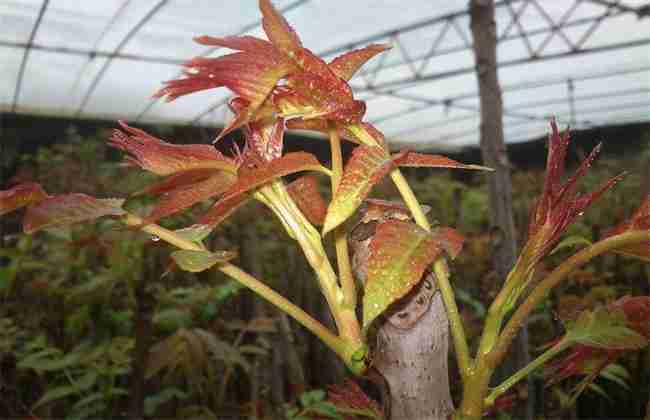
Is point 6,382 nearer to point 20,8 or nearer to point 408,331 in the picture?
point 408,331

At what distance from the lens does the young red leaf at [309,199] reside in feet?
1.63

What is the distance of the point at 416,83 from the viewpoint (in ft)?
25.5

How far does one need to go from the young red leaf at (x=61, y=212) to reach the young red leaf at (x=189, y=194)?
0.15ft

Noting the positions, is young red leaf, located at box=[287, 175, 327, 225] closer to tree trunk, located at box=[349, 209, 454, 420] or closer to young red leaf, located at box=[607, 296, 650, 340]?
tree trunk, located at box=[349, 209, 454, 420]

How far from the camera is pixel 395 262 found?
0.34m

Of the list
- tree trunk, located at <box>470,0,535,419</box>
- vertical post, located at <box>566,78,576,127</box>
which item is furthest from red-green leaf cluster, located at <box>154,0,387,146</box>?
vertical post, located at <box>566,78,576,127</box>

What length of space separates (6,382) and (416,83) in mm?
7181

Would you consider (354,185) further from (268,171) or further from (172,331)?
(172,331)

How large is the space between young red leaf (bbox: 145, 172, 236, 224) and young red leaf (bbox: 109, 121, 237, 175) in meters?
0.02

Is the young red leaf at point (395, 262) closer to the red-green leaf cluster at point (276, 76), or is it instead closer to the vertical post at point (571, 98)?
the red-green leaf cluster at point (276, 76)

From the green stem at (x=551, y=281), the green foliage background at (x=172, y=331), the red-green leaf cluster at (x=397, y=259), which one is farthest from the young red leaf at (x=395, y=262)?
the green foliage background at (x=172, y=331)

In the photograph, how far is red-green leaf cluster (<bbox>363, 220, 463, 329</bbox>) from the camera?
0.33 metres

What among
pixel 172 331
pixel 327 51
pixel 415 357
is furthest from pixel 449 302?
pixel 327 51

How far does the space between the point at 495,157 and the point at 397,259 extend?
120 cm
